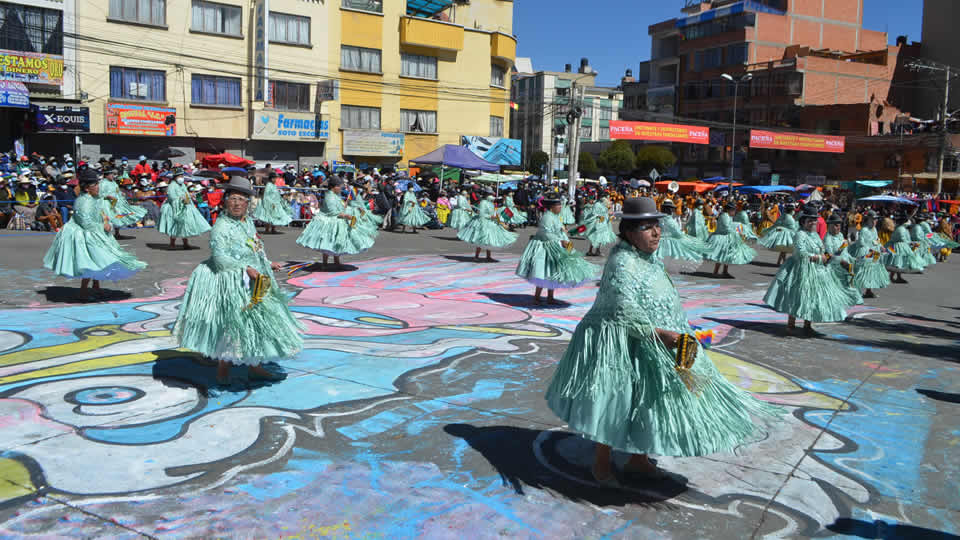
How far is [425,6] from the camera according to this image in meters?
41.6

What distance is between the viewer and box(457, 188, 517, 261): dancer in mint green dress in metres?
17.2

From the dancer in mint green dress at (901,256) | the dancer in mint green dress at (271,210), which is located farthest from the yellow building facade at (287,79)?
the dancer in mint green dress at (901,256)

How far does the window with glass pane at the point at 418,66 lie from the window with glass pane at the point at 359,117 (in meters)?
2.87

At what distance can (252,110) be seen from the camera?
3478cm

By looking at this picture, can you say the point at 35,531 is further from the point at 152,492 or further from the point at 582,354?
the point at 582,354

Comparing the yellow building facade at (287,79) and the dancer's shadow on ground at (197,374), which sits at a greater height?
the yellow building facade at (287,79)

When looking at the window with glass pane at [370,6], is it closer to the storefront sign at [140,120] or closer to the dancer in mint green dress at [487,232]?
the storefront sign at [140,120]

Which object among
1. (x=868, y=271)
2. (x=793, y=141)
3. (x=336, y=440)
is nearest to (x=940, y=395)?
(x=336, y=440)

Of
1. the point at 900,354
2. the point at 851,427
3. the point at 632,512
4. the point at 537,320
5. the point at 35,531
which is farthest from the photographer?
the point at 537,320

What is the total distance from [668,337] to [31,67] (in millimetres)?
31559

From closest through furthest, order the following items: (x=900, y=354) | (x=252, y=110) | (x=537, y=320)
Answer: (x=900, y=354), (x=537, y=320), (x=252, y=110)

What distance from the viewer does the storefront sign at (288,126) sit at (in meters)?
34.9

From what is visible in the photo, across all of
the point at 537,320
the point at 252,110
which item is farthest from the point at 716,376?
the point at 252,110

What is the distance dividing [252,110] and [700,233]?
23.9 metres
